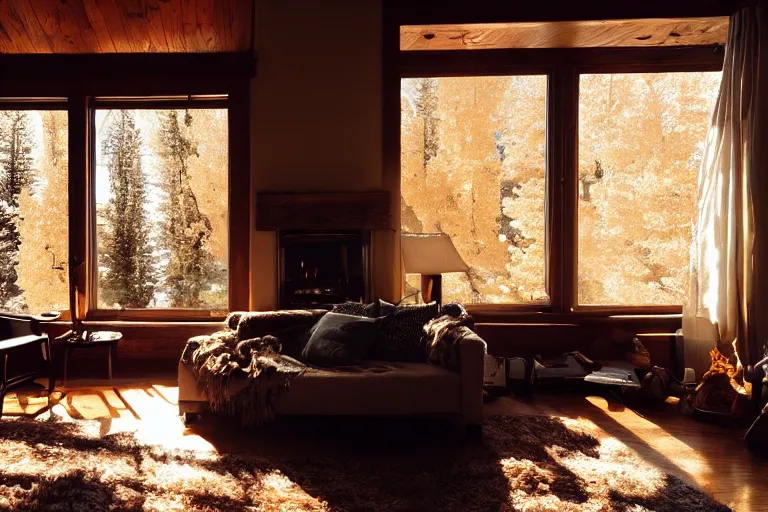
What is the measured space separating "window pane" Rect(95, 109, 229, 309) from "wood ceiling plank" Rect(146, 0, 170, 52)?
21.0 inches

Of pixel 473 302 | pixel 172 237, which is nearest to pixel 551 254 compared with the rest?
pixel 473 302

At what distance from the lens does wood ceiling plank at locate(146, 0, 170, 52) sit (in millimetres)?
4184

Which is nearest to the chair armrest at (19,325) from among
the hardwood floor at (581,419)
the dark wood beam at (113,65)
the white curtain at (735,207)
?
the hardwood floor at (581,419)

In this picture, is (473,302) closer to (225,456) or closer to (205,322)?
(205,322)

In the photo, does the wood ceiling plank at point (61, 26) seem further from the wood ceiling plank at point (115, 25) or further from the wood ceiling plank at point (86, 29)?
the wood ceiling plank at point (115, 25)

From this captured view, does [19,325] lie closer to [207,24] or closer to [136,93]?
[136,93]

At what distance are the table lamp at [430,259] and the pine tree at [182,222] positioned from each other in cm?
187

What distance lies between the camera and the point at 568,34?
4320 mm

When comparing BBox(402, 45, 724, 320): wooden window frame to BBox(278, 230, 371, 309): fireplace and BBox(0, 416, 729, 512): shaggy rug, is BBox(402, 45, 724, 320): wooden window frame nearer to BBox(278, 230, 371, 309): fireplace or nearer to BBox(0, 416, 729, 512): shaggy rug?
BBox(278, 230, 371, 309): fireplace

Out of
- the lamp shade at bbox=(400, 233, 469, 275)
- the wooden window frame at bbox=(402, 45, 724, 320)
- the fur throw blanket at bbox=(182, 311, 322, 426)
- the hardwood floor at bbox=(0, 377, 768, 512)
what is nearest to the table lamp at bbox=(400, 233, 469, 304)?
the lamp shade at bbox=(400, 233, 469, 275)

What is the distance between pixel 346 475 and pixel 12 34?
14.7 feet

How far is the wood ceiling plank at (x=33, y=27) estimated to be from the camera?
420 cm

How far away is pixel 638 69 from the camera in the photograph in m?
4.49

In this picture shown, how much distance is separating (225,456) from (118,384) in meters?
1.89
